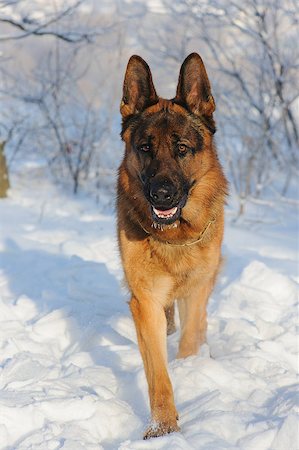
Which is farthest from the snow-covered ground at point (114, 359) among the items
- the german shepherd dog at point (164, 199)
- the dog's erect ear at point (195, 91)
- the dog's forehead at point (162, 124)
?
the dog's erect ear at point (195, 91)

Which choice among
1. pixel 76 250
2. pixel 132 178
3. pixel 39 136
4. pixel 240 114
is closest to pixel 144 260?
pixel 132 178

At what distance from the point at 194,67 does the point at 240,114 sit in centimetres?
935

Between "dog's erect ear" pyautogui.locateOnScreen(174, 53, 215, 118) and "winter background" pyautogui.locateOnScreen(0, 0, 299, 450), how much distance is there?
1.62 metres

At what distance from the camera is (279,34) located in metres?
12.2

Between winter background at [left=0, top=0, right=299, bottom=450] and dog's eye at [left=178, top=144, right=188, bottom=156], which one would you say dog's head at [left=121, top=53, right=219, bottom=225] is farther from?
winter background at [left=0, top=0, right=299, bottom=450]

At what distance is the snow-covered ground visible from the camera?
2.70 meters

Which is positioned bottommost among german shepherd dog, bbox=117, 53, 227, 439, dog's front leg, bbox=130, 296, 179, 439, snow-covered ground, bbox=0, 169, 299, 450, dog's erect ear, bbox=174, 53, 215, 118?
snow-covered ground, bbox=0, 169, 299, 450

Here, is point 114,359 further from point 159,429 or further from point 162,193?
point 162,193

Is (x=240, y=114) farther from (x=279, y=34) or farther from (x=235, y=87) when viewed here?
(x=279, y=34)

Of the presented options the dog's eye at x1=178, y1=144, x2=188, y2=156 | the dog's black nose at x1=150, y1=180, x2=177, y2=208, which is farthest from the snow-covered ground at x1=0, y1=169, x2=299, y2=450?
the dog's eye at x1=178, y1=144, x2=188, y2=156

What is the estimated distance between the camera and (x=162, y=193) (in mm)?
3066

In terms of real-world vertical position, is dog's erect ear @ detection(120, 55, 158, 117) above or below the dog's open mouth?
above

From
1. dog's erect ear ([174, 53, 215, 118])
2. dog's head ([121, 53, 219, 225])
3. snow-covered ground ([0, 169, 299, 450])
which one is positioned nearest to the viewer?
snow-covered ground ([0, 169, 299, 450])

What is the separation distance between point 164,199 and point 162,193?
4cm
